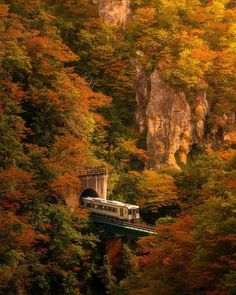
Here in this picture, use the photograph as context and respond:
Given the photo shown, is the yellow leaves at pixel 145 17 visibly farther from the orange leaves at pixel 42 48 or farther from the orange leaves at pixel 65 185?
the orange leaves at pixel 65 185

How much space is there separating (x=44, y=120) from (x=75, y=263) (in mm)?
11236

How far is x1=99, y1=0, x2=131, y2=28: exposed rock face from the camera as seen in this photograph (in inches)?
2024

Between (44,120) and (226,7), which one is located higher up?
(226,7)

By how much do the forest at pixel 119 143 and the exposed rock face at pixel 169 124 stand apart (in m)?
0.09

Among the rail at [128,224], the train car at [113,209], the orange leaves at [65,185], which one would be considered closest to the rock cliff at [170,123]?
the train car at [113,209]

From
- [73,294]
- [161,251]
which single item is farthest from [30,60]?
[161,251]

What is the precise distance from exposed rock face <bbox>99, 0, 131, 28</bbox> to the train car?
20109mm

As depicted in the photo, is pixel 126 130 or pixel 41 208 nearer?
pixel 41 208

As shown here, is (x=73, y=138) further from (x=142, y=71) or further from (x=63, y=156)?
(x=142, y=71)

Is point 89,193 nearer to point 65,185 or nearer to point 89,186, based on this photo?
point 89,186

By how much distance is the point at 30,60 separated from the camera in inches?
1594

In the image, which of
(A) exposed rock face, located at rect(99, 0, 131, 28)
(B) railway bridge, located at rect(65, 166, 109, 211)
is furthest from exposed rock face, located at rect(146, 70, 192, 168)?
(A) exposed rock face, located at rect(99, 0, 131, 28)

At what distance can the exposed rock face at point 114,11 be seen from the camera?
51406 millimetres

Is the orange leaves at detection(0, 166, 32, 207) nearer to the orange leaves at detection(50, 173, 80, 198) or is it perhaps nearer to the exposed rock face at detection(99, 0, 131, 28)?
the orange leaves at detection(50, 173, 80, 198)
